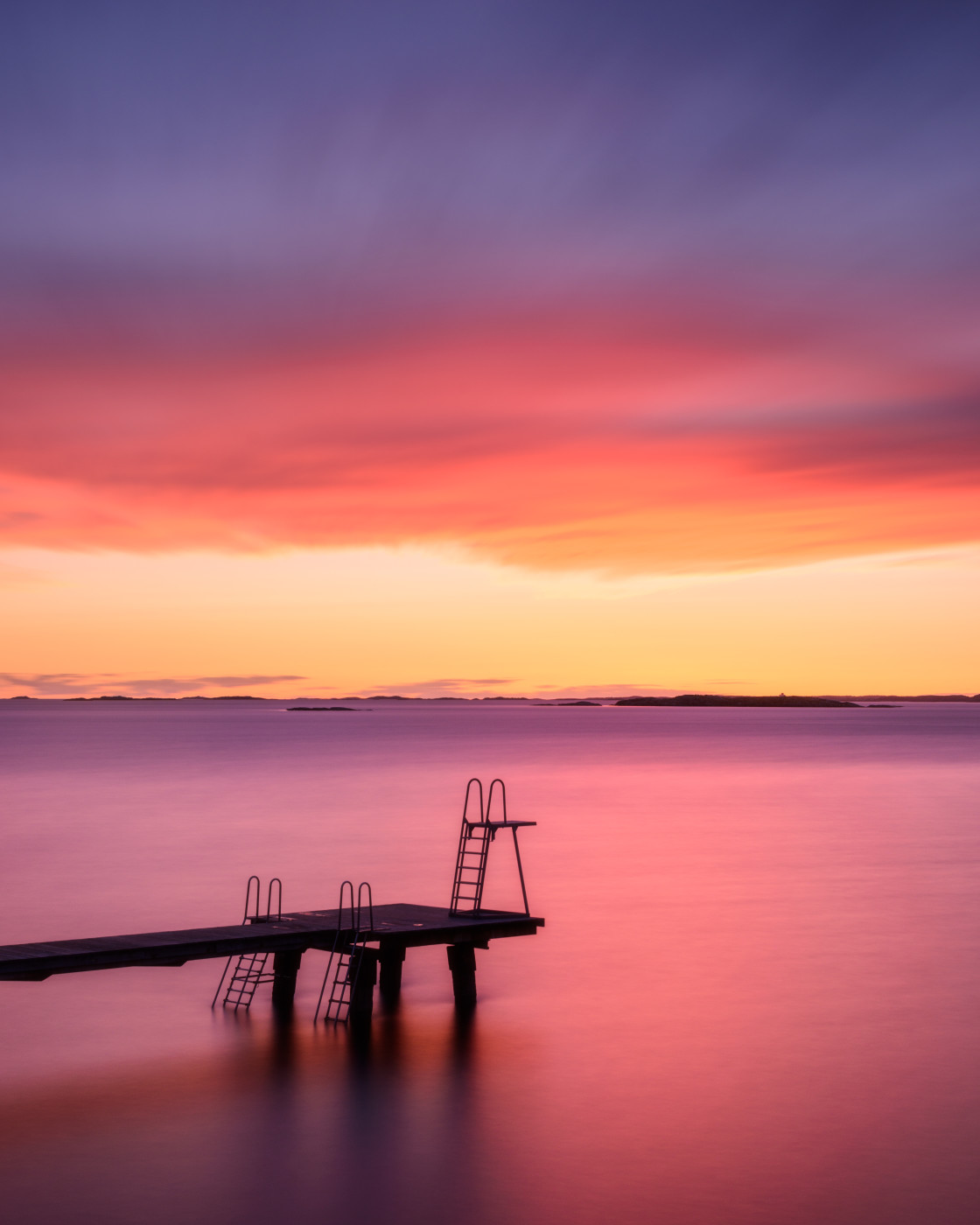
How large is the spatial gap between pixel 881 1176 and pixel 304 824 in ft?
120

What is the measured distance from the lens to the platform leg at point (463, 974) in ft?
57.4

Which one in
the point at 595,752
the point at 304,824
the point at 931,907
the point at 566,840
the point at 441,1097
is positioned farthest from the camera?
the point at 595,752

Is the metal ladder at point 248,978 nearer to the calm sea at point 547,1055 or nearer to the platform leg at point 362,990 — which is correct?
the calm sea at point 547,1055

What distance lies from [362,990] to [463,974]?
149 cm

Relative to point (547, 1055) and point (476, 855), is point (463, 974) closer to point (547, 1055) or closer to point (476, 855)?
point (547, 1055)

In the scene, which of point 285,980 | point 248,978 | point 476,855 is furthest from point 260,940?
point 476,855

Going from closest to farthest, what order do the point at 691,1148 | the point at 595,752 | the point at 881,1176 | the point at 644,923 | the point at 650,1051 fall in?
the point at 881,1176, the point at 691,1148, the point at 650,1051, the point at 644,923, the point at 595,752

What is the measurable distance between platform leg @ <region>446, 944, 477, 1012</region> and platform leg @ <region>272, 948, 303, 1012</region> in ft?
6.54

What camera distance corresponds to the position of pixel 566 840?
141 feet

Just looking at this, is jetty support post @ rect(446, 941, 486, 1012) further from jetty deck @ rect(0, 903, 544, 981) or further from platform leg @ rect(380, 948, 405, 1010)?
platform leg @ rect(380, 948, 405, 1010)

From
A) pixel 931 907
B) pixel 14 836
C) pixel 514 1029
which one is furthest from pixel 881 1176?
pixel 14 836

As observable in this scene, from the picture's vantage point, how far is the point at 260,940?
1563 centimetres

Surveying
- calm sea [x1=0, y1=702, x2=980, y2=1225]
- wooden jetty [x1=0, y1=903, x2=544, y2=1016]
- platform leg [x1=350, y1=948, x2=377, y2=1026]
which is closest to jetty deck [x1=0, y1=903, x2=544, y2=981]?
wooden jetty [x1=0, y1=903, x2=544, y2=1016]

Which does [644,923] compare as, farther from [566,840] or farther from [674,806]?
[674,806]
